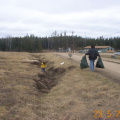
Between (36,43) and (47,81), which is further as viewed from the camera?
(36,43)

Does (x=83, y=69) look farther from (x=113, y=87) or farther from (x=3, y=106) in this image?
(x=3, y=106)

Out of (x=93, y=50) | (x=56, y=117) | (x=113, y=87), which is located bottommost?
(x=56, y=117)

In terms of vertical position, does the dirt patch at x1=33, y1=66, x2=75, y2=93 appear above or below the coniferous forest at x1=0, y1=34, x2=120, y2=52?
below

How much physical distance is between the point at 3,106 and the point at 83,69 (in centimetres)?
665

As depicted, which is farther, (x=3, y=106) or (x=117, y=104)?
(x=3, y=106)

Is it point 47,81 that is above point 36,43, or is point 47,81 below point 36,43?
below

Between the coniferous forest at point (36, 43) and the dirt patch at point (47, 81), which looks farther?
the coniferous forest at point (36, 43)

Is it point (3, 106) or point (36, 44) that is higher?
point (36, 44)

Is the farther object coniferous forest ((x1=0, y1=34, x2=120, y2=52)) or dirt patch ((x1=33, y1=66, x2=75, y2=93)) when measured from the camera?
coniferous forest ((x1=0, y1=34, x2=120, y2=52))

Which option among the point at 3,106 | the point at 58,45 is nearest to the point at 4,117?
the point at 3,106

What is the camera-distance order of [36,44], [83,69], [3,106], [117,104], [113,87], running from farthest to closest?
[36,44] → [83,69] → [113,87] → [3,106] → [117,104]

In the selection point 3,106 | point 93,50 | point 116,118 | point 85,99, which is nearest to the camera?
point 116,118

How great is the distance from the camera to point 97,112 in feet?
14.6

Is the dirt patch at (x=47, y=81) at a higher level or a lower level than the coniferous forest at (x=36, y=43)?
lower
